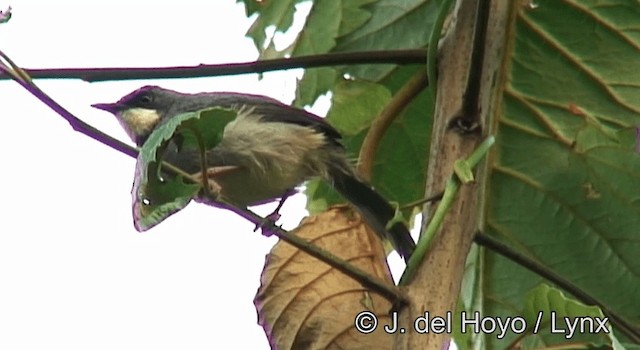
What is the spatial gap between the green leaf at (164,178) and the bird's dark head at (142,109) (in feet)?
6.37

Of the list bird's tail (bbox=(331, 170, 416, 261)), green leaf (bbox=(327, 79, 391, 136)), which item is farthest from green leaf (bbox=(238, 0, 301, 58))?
bird's tail (bbox=(331, 170, 416, 261))

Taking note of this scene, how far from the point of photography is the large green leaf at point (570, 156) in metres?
2.42

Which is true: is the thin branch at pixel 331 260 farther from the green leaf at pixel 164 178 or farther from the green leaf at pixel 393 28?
the green leaf at pixel 393 28

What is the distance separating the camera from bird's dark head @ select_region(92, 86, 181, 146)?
12.2ft

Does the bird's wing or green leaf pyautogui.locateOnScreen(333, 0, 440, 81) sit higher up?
green leaf pyautogui.locateOnScreen(333, 0, 440, 81)

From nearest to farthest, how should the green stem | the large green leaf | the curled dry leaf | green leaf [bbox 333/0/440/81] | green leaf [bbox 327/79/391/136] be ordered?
the green stem, the curled dry leaf, the large green leaf, green leaf [bbox 333/0/440/81], green leaf [bbox 327/79/391/136]

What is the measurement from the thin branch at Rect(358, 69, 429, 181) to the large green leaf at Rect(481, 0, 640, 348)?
267mm

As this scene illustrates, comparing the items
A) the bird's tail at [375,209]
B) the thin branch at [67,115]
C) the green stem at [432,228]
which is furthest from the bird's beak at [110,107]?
the green stem at [432,228]

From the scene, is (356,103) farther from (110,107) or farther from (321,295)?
(110,107)

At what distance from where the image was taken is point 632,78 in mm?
2445

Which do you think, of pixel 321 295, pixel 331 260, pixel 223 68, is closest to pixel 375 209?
pixel 321 295

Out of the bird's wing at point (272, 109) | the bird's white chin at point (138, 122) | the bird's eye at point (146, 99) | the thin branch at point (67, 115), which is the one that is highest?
the thin branch at point (67, 115)

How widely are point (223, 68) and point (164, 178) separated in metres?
0.29

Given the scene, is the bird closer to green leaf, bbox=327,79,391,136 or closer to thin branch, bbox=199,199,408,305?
green leaf, bbox=327,79,391,136
